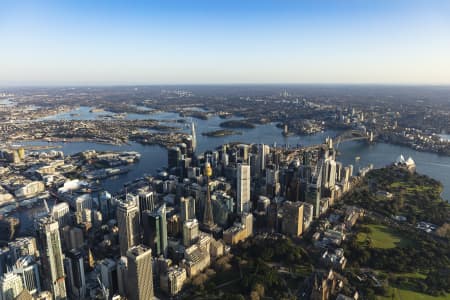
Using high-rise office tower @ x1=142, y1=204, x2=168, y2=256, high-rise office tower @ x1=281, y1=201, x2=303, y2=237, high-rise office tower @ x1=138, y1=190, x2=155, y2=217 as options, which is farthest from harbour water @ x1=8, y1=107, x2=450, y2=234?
high-rise office tower @ x1=281, y1=201, x2=303, y2=237

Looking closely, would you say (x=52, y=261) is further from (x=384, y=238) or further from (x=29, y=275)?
(x=384, y=238)

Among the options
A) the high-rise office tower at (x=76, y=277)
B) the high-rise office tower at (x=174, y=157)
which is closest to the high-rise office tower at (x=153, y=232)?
the high-rise office tower at (x=76, y=277)

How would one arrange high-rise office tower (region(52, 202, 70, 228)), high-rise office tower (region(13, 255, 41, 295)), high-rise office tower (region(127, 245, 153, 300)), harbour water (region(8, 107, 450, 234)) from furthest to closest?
1. harbour water (region(8, 107, 450, 234))
2. high-rise office tower (region(52, 202, 70, 228))
3. high-rise office tower (region(13, 255, 41, 295))
4. high-rise office tower (region(127, 245, 153, 300))

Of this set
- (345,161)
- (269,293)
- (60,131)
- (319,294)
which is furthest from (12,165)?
(345,161)

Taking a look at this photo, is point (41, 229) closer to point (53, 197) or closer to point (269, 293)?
point (269, 293)

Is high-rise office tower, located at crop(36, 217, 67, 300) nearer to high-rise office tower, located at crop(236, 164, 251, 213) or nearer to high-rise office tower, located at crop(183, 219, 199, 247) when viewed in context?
high-rise office tower, located at crop(183, 219, 199, 247)

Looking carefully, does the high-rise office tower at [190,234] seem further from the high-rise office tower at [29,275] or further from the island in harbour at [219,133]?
the island in harbour at [219,133]
